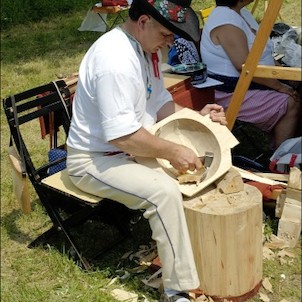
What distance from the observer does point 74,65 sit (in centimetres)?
711

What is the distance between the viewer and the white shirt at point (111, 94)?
264 cm

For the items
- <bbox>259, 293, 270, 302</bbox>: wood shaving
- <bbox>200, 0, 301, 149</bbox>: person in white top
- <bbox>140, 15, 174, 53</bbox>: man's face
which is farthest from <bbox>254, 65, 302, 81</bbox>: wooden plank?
<bbox>259, 293, 270, 302</bbox>: wood shaving

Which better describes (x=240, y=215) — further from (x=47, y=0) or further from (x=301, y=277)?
(x=47, y=0)

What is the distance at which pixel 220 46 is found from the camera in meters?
3.84

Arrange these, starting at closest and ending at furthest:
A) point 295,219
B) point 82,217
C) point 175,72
Result: 1. point 295,219
2. point 82,217
3. point 175,72

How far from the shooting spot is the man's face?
106 inches

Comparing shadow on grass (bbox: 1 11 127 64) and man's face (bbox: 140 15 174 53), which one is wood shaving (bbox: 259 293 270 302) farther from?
shadow on grass (bbox: 1 11 127 64)

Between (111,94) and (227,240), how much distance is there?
0.90 metres

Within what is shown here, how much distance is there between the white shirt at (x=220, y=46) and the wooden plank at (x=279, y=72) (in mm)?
633

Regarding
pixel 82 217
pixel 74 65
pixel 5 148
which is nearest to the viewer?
pixel 82 217

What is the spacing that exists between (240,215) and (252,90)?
1017 millimetres

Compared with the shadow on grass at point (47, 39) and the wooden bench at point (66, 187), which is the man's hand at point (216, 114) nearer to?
the wooden bench at point (66, 187)

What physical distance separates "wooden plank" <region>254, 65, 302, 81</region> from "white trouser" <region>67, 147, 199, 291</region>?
748 mm

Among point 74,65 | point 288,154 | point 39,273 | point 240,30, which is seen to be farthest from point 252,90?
point 74,65
